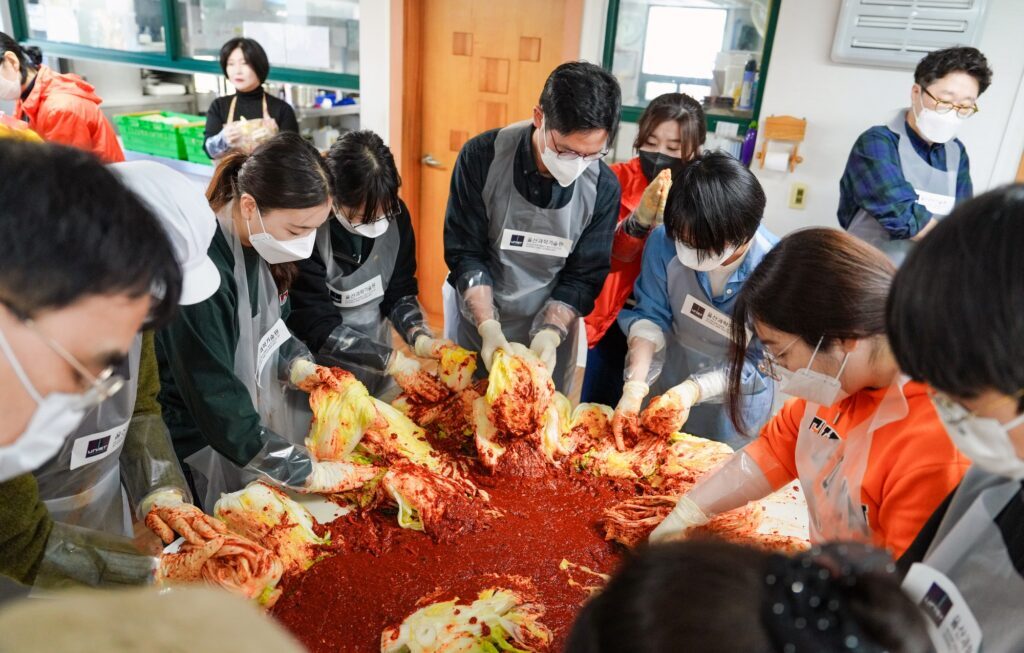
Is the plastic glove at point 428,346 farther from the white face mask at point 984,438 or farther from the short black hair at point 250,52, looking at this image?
the short black hair at point 250,52

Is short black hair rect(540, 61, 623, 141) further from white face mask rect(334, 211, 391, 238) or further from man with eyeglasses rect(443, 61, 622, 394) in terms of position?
white face mask rect(334, 211, 391, 238)

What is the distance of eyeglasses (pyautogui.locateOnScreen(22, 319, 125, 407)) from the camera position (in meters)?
0.81

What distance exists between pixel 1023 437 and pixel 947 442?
0.39 metres

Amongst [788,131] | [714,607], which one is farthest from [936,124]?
[714,607]

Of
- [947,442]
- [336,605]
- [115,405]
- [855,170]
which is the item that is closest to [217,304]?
[115,405]

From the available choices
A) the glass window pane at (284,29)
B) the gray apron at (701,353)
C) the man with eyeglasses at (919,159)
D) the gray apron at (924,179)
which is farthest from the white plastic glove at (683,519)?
the glass window pane at (284,29)

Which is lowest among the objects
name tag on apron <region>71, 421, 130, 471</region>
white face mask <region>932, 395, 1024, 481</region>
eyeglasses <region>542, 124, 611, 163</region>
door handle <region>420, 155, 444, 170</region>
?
name tag on apron <region>71, 421, 130, 471</region>

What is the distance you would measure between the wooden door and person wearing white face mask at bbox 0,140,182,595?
133 inches

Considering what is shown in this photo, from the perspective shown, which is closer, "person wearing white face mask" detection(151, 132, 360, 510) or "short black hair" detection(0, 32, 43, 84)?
"person wearing white face mask" detection(151, 132, 360, 510)

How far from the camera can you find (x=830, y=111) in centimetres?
334

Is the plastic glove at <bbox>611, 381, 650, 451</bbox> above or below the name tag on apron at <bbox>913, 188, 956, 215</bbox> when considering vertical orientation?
below

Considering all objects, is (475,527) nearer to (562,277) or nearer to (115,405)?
(115,405)

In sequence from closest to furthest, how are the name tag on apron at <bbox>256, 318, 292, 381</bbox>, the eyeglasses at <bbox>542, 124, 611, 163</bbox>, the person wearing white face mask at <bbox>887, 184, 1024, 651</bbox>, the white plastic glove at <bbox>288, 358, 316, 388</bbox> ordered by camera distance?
the person wearing white face mask at <bbox>887, 184, 1024, 651</bbox>
the name tag on apron at <bbox>256, 318, 292, 381</bbox>
the white plastic glove at <bbox>288, 358, 316, 388</bbox>
the eyeglasses at <bbox>542, 124, 611, 163</bbox>

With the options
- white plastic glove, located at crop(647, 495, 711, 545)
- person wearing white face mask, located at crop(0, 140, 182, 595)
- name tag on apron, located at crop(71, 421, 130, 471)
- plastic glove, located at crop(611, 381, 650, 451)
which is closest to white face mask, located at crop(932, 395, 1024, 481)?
white plastic glove, located at crop(647, 495, 711, 545)
